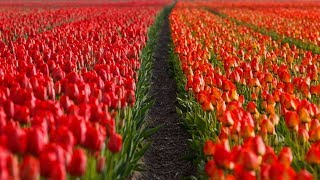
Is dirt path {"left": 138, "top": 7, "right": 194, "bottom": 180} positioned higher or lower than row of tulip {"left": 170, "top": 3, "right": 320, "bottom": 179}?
lower

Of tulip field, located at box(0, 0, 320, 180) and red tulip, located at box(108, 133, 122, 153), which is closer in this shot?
tulip field, located at box(0, 0, 320, 180)

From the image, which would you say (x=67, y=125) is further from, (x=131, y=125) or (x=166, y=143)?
(x=166, y=143)

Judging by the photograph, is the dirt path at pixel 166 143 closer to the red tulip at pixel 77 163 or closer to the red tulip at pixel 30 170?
the red tulip at pixel 77 163

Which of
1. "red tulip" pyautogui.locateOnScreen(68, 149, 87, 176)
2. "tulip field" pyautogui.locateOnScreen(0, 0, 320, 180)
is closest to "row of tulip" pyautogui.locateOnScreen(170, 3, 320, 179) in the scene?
Result: "tulip field" pyautogui.locateOnScreen(0, 0, 320, 180)

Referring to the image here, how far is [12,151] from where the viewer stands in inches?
123

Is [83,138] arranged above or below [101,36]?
above

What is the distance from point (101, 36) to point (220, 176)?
8.30 m

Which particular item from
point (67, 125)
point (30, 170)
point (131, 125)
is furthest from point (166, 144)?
point (30, 170)

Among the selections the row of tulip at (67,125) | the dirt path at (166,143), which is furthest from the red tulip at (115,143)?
the dirt path at (166,143)

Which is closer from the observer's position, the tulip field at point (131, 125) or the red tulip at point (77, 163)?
the red tulip at point (77, 163)

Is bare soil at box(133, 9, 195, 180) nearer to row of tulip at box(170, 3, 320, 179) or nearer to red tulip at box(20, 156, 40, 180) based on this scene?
row of tulip at box(170, 3, 320, 179)

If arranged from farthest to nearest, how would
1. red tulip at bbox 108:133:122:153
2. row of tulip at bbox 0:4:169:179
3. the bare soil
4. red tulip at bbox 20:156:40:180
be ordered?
the bare soil, red tulip at bbox 108:133:122:153, row of tulip at bbox 0:4:169:179, red tulip at bbox 20:156:40:180

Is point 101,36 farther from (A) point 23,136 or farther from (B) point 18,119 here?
(A) point 23,136

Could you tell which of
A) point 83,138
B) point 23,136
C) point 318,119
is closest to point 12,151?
point 23,136
